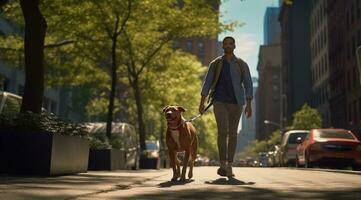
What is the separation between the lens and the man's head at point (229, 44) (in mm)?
9117

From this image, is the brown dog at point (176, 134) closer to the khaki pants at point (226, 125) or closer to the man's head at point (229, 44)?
the khaki pants at point (226, 125)

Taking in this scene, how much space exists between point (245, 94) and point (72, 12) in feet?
43.7

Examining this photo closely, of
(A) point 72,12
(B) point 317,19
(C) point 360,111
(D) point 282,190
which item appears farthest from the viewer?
(B) point 317,19

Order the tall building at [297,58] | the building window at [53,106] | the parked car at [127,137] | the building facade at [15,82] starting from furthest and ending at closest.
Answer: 1. the tall building at [297,58]
2. the building window at [53,106]
3. the building facade at [15,82]
4. the parked car at [127,137]

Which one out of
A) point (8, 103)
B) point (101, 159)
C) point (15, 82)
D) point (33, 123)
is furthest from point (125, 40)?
point (15, 82)

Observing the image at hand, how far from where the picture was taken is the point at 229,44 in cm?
915

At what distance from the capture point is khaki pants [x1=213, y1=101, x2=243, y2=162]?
9133 mm

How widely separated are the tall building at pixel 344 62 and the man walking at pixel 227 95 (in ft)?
129

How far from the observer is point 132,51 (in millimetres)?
27266

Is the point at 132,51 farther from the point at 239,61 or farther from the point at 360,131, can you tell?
the point at 360,131

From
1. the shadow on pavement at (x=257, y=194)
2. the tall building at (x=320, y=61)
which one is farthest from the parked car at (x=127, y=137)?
the tall building at (x=320, y=61)

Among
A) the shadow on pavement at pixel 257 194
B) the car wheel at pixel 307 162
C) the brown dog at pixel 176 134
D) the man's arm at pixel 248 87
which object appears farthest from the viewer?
the car wheel at pixel 307 162

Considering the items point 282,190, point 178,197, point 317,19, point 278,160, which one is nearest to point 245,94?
A: point 282,190

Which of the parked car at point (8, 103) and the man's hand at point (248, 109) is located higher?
the parked car at point (8, 103)
